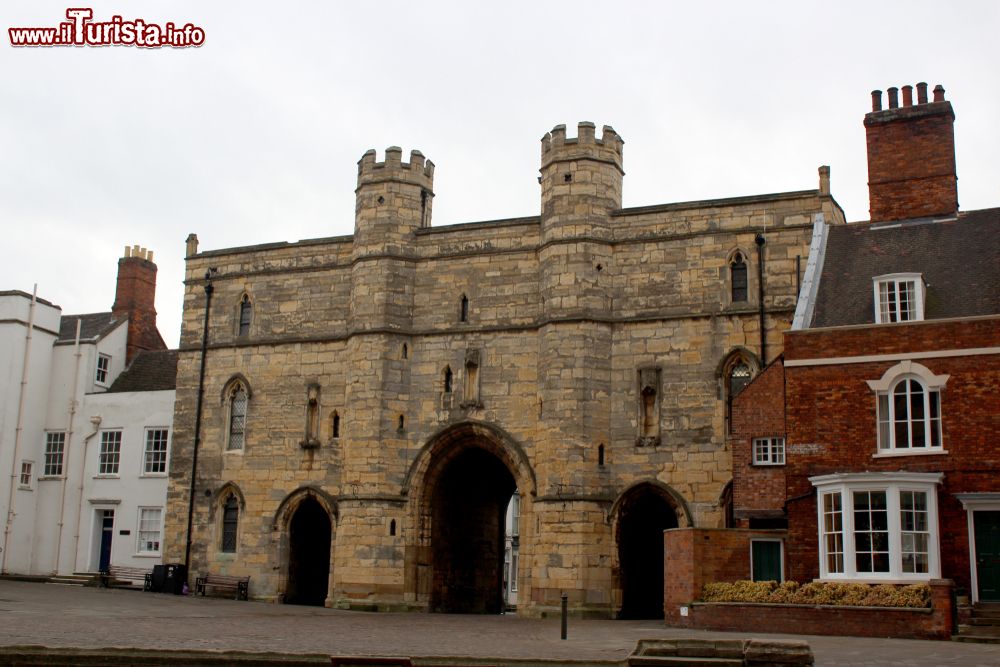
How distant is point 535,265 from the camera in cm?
3170

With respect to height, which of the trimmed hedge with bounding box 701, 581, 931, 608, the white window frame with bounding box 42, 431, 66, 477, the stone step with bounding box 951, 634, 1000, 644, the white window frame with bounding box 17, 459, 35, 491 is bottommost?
the stone step with bounding box 951, 634, 1000, 644

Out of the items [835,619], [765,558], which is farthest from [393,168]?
[835,619]

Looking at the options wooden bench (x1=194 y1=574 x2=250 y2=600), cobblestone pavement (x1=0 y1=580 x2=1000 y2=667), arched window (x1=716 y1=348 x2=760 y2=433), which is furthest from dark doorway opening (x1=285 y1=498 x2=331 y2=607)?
arched window (x1=716 y1=348 x2=760 y2=433)

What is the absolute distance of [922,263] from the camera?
2541 centimetres

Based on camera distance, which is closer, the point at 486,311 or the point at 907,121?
the point at 907,121

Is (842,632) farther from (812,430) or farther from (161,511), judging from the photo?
(161,511)

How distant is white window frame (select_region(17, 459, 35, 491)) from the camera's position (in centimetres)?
3741

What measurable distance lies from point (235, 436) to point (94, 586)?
6.24 m

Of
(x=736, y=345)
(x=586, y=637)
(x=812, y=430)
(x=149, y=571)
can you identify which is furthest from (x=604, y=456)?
(x=149, y=571)

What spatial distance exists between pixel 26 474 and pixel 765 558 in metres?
24.4

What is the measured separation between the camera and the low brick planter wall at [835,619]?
1994cm

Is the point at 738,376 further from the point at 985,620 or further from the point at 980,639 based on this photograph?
the point at 980,639

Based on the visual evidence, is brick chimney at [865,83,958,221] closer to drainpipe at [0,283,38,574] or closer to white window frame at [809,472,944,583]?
white window frame at [809,472,944,583]

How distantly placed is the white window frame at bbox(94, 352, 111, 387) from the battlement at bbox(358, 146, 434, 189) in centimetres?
1161
